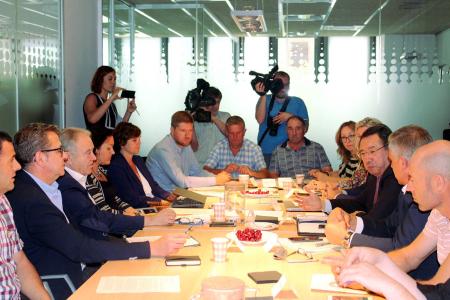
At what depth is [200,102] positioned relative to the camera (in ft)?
24.1

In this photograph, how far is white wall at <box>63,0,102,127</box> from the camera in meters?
6.91

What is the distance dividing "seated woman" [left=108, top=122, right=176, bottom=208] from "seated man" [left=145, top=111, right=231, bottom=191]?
0.38 metres

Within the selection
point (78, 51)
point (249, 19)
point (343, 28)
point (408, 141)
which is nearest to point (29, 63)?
point (78, 51)

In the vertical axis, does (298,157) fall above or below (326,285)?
above

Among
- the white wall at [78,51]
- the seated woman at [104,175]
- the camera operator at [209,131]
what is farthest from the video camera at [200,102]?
the seated woman at [104,175]

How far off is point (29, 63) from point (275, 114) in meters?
2.99

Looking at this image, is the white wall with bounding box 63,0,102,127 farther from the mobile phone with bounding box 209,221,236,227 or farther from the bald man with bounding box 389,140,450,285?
the bald man with bounding box 389,140,450,285

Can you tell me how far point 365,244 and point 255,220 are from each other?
793 mm

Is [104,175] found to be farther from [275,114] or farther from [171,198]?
[275,114]

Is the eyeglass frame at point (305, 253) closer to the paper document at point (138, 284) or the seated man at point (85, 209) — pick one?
the paper document at point (138, 284)

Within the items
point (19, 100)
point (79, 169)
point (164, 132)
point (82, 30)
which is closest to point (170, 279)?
point (79, 169)

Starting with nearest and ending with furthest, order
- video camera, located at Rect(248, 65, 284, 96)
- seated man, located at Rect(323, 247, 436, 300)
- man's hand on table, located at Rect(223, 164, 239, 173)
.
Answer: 1. seated man, located at Rect(323, 247, 436, 300)
2. man's hand on table, located at Rect(223, 164, 239, 173)
3. video camera, located at Rect(248, 65, 284, 96)

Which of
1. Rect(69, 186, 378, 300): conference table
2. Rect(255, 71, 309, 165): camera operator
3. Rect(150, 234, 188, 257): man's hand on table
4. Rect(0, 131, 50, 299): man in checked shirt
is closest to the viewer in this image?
Rect(69, 186, 378, 300): conference table

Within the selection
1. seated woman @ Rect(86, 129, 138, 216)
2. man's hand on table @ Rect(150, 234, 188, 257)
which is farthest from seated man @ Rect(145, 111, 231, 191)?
man's hand on table @ Rect(150, 234, 188, 257)
